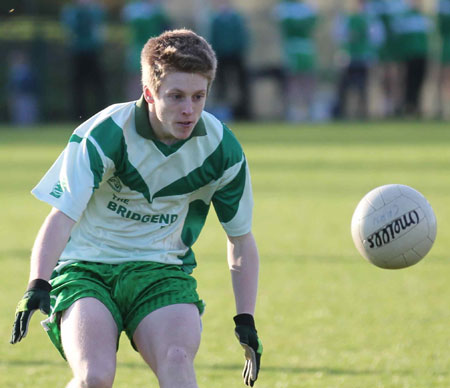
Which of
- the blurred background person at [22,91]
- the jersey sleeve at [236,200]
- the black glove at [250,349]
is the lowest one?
the blurred background person at [22,91]

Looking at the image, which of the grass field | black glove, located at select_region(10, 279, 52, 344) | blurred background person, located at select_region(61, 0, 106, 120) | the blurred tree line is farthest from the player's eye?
the blurred tree line

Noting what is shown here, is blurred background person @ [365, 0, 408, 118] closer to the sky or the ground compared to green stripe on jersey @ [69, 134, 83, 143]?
closer to the ground

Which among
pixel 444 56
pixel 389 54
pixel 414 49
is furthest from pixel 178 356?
pixel 444 56

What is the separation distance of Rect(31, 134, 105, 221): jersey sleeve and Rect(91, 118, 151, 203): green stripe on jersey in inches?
2.1

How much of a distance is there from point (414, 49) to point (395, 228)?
1897 cm

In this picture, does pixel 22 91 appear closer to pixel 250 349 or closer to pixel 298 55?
pixel 298 55

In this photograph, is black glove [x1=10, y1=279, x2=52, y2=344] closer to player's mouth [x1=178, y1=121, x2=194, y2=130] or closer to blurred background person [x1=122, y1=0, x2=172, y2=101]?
player's mouth [x1=178, y1=121, x2=194, y2=130]

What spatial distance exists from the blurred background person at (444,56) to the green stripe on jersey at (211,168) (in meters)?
19.7

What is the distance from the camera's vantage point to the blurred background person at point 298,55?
23078mm

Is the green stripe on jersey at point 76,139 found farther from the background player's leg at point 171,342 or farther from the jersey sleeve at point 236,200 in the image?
the background player's leg at point 171,342

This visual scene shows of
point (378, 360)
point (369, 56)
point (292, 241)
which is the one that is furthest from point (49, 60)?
point (378, 360)

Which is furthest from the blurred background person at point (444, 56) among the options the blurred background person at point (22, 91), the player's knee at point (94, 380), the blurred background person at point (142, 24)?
the player's knee at point (94, 380)

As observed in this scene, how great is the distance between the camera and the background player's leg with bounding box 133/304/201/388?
3.94m

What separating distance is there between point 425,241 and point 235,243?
1.02 metres
